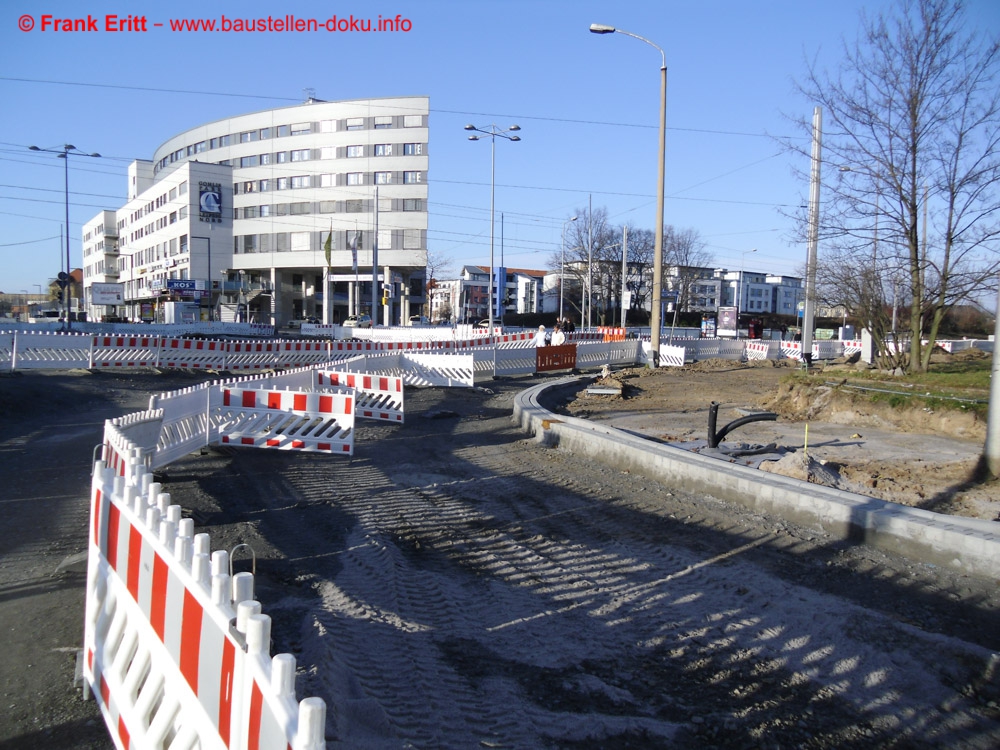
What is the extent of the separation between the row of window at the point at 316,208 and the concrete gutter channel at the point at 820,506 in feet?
184

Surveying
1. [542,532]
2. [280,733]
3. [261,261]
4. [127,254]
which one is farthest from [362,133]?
[280,733]

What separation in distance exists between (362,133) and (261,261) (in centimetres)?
1708

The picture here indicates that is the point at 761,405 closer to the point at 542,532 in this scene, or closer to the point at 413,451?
the point at 413,451

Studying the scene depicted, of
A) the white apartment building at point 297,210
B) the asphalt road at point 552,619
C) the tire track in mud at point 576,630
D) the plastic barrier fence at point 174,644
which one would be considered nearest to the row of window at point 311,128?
the white apartment building at point 297,210

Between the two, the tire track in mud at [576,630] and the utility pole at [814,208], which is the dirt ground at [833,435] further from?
the utility pole at [814,208]

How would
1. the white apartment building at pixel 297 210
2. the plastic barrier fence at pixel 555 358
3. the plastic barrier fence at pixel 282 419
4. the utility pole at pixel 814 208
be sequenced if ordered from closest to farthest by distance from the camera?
1. the plastic barrier fence at pixel 282 419
2. the utility pole at pixel 814 208
3. the plastic barrier fence at pixel 555 358
4. the white apartment building at pixel 297 210

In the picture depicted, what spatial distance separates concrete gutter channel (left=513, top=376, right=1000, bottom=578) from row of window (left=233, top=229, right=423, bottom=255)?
53.4m

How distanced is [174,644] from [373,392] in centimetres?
1128

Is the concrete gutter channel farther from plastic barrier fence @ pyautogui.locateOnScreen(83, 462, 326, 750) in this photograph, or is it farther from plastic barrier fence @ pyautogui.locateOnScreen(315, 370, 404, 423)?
plastic barrier fence @ pyautogui.locateOnScreen(83, 462, 326, 750)

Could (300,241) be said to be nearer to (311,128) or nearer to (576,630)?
(311,128)

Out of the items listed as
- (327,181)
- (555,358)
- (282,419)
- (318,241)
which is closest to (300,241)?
(318,241)

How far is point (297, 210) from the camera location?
222 ft

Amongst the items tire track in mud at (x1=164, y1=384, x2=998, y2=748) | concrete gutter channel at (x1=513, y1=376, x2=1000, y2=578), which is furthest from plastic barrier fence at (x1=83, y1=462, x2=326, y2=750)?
concrete gutter channel at (x1=513, y1=376, x2=1000, y2=578)

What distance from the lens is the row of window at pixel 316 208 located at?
6347 cm
